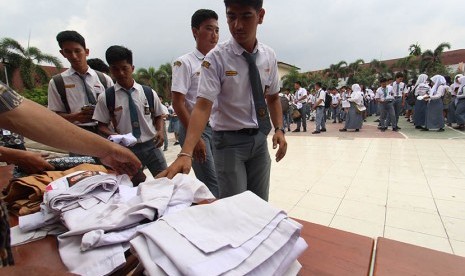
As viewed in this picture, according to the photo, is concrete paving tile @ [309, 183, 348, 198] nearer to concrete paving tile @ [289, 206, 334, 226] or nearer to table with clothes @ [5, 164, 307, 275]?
concrete paving tile @ [289, 206, 334, 226]

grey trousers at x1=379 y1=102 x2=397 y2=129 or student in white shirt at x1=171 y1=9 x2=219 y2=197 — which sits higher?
student in white shirt at x1=171 y1=9 x2=219 y2=197

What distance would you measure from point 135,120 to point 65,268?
1.81m

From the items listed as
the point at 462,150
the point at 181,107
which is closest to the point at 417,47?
the point at 462,150

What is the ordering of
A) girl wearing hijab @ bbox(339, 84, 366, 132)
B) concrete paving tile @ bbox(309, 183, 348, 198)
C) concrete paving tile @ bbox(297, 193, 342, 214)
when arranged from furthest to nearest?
girl wearing hijab @ bbox(339, 84, 366, 132) < concrete paving tile @ bbox(309, 183, 348, 198) < concrete paving tile @ bbox(297, 193, 342, 214)

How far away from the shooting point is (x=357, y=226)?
2.60 m

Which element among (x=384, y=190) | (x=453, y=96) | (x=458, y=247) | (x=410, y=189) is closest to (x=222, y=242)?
(x=458, y=247)

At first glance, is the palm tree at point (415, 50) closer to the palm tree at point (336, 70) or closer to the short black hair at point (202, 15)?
the palm tree at point (336, 70)

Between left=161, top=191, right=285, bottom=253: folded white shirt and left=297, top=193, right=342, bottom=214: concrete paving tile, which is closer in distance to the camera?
left=161, top=191, right=285, bottom=253: folded white shirt

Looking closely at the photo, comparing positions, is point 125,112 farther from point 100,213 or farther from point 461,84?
point 461,84

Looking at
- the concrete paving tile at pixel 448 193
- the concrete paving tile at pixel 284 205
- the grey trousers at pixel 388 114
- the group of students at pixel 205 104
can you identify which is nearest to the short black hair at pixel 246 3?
the group of students at pixel 205 104

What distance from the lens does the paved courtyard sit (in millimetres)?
2525

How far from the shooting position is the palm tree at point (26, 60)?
52.2 ft

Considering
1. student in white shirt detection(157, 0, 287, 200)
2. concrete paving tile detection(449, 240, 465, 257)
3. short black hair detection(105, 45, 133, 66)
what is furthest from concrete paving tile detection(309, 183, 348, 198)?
short black hair detection(105, 45, 133, 66)

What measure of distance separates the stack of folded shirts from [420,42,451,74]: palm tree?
2723 cm
